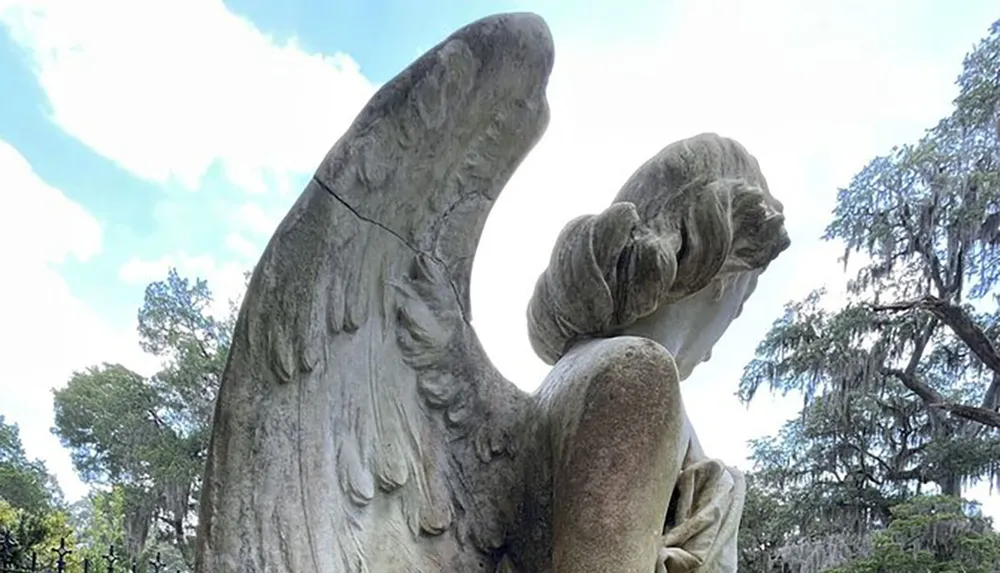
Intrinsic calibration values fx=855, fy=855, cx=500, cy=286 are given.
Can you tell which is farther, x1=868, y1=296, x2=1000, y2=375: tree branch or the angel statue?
x1=868, y1=296, x2=1000, y2=375: tree branch

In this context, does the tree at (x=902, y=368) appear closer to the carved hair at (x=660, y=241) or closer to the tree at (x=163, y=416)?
the carved hair at (x=660, y=241)

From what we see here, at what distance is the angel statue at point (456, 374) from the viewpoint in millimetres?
1337

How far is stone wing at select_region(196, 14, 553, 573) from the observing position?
4.35 ft

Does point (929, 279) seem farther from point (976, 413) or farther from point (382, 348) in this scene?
point (382, 348)

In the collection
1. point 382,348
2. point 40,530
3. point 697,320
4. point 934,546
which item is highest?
point 40,530

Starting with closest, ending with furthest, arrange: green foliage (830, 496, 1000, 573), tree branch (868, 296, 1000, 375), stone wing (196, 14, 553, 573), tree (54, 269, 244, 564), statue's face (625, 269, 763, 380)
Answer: stone wing (196, 14, 553, 573) → statue's face (625, 269, 763, 380) → green foliage (830, 496, 1000, 573) → tree branch (868, 296, 1000, 375) → tree (54, 269, 244, 564)

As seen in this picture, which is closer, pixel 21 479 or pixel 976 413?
pixel 976 413

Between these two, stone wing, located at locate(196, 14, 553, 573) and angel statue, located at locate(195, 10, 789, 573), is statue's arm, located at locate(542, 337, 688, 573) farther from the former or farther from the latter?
stone wing, located at locate(196, 14, 553, 573)

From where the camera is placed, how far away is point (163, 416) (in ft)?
73.1

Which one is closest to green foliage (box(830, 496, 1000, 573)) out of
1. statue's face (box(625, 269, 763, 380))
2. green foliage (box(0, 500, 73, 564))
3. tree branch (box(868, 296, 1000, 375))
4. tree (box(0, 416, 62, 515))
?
tree branch (box(868, 296, 1000, 375))

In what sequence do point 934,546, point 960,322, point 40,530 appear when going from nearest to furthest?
point 40,530 → point 934,546 → point 960,322

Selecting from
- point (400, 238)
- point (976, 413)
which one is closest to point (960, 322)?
point (976, 413)

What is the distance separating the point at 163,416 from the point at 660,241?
22.8 meters

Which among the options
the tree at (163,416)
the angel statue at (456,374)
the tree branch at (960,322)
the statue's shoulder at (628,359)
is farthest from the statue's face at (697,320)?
the tree at (163,416)
